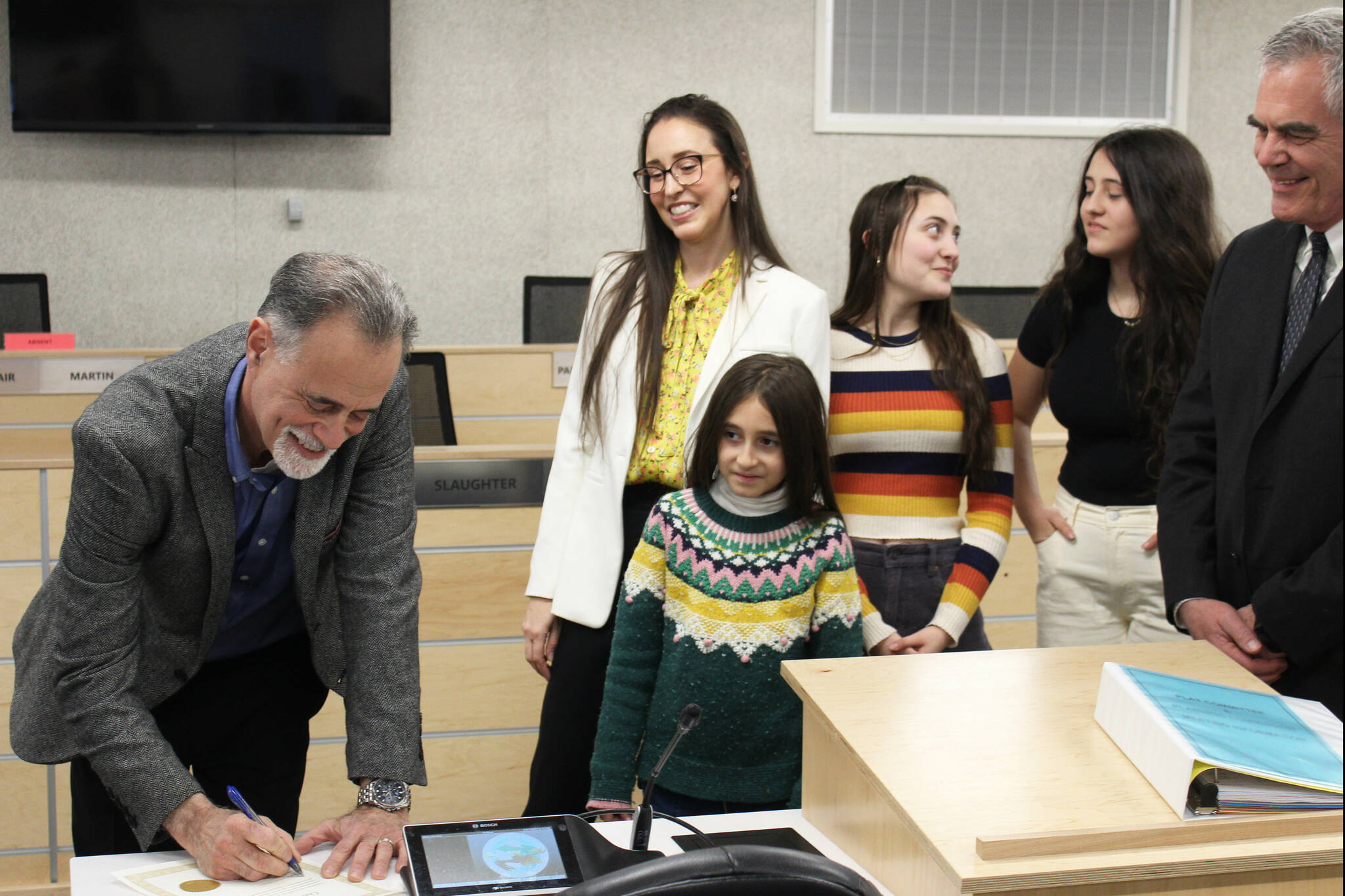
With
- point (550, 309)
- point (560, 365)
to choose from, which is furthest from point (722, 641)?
point (550, 309)

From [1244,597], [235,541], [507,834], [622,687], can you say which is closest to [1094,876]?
[507,834]

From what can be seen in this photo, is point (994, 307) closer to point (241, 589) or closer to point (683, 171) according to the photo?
point (683, 171)

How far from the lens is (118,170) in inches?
216

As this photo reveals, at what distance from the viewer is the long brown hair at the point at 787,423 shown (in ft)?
5.54

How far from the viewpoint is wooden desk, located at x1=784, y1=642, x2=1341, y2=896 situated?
3.29ft

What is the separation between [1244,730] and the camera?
111 cm

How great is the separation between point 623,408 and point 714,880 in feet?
3.68

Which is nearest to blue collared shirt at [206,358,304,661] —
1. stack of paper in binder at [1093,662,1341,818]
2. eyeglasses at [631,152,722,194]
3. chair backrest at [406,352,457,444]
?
eyeglasses at [631,152,722,194]

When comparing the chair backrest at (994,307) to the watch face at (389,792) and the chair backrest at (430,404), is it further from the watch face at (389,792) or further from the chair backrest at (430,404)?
the watch face at (389,792)

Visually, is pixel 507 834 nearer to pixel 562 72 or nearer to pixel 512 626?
pixel 512 626

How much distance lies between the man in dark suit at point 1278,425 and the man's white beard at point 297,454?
1.11 m

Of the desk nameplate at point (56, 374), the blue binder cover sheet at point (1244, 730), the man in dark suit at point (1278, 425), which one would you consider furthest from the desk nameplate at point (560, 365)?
the blue binder cover sheet at point (1244, 730)

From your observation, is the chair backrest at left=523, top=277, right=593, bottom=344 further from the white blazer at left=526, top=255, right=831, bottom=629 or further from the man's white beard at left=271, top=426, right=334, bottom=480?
the man's white beard at left=271, top=426, right=334, bottom=480

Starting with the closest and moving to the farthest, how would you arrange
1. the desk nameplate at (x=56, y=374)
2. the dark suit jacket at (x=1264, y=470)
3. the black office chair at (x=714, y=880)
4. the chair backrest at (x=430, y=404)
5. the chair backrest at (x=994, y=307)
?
the black office chair at (x=714, y=880), the dark suit jacket at (x=1264, y=470), the chair backrest at (x=430, y=404), the desk nameplate at (x=56, y=374), the chair backrest at (x=994, y=307)
